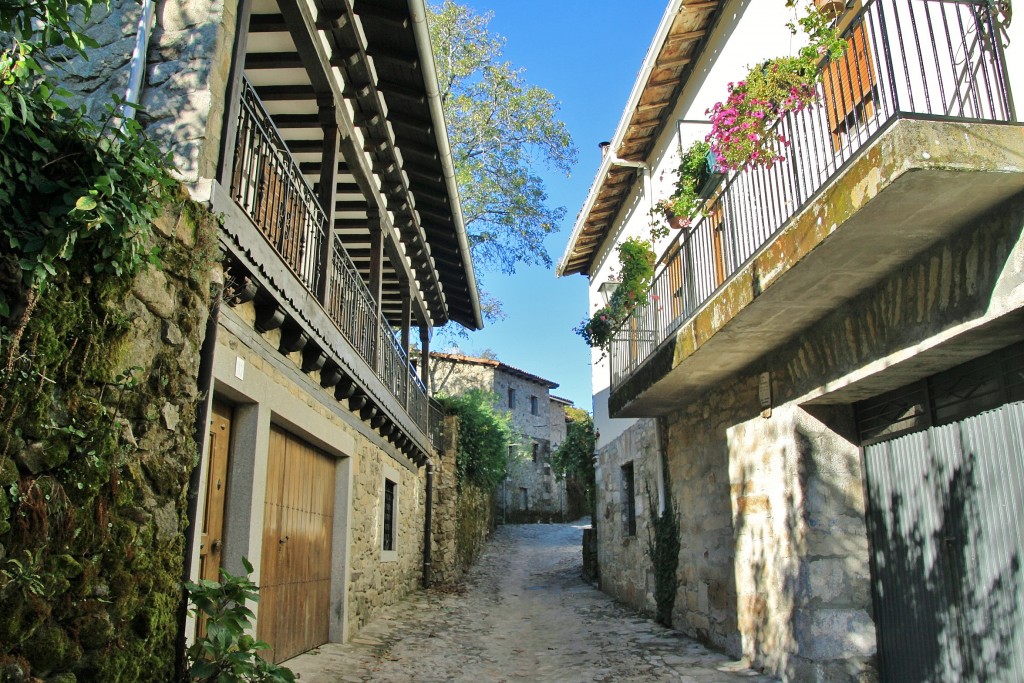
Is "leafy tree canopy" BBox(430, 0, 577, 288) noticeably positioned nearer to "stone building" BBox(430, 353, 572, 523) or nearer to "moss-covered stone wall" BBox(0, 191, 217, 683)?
"stone building" BBox(430, 353, 572, 523)

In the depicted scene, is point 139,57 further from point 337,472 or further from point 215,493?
point 337,472

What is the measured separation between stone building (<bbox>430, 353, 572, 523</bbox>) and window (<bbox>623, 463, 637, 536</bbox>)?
50.3 ft

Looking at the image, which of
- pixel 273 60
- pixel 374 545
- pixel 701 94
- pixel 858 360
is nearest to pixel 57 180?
pixel 273 60

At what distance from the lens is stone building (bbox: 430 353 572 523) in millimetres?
28656

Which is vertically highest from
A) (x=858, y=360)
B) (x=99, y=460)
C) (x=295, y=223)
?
(x=295, y=223)

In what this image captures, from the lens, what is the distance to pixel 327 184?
6188mm

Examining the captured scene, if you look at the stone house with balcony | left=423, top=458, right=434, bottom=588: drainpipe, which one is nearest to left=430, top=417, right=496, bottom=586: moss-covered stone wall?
left=423, top=458, right=434, bottom=588: drainpipe

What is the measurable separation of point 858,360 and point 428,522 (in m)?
9.55

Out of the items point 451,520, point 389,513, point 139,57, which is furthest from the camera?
point 451,520

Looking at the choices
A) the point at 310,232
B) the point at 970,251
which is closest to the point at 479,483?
the point at 310,232

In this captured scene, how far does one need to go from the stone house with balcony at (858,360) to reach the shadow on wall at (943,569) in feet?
0.05

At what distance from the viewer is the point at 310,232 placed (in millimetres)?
6422

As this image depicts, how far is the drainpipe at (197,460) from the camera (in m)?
3.46

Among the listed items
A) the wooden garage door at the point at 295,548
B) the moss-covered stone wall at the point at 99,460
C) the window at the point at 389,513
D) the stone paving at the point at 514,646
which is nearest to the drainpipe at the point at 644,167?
the window at the point at 389,513
